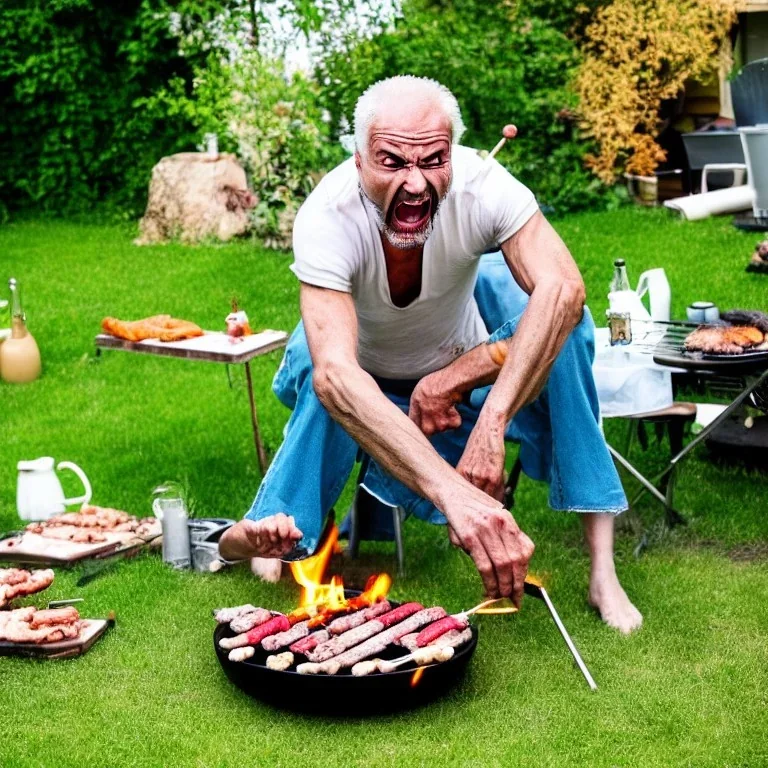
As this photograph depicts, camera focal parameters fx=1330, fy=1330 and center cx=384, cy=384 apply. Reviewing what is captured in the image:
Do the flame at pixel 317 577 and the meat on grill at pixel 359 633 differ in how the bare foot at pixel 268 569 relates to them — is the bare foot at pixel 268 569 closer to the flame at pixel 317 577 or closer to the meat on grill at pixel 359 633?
the flame at pixel 317 577

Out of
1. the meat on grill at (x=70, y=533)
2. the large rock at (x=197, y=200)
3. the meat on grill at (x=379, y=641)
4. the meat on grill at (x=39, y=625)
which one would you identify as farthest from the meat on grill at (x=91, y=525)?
the large rock at (x=197, y=200)

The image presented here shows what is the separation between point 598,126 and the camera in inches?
443

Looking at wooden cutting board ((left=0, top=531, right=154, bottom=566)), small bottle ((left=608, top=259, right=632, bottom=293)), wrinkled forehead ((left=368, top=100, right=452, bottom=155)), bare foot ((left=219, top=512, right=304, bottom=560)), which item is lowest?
wooden cutting board ((left=0, top=531, right=154, bottom=566))

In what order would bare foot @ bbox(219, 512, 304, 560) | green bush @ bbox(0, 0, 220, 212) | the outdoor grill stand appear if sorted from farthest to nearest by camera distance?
1. green bush @ bbox(0, 0, 220, 212)
2. the outdoor grill stand
3. bare foot @ bbox(219, 512, 304, 560)

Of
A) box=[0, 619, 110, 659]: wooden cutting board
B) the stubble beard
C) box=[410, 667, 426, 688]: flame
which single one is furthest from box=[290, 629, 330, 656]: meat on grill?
the stubble beard

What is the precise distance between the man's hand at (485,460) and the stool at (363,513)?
1.02m

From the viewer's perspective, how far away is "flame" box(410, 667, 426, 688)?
11.0ft

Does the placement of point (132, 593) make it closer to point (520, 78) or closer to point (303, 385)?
point (303, 385)

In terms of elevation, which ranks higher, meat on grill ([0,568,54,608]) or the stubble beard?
the stubble beard

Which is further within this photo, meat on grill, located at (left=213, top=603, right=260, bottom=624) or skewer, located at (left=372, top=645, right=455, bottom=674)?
meat on grill, located at (left=213, top=603, right=260, bottom=624)

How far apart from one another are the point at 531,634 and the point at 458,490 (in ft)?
3.12

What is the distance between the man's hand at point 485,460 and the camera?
3447 millimetres

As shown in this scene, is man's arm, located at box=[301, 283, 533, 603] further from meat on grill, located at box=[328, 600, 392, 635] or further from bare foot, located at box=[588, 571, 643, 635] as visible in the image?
bare foot, located at box=[588, 571, 643, 635]

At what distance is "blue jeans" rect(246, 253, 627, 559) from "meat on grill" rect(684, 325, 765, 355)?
49cm
